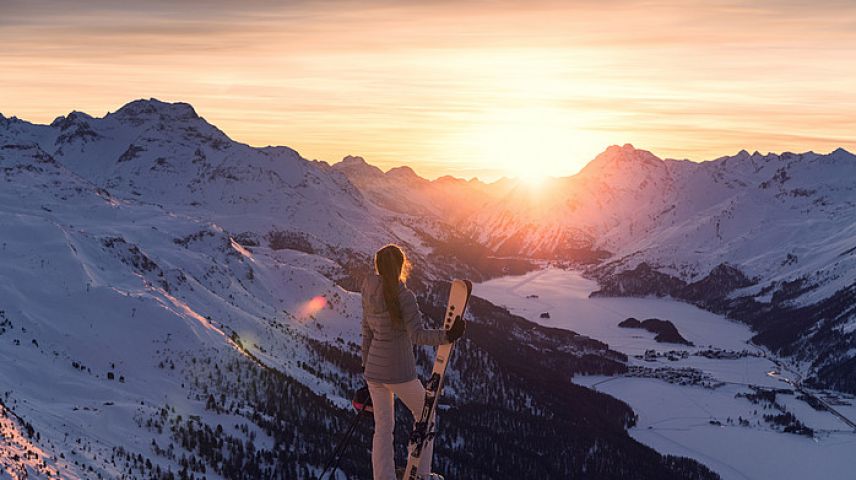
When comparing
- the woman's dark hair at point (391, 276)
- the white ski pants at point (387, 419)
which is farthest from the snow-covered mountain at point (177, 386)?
the woman's dark hair at point (391, 276)

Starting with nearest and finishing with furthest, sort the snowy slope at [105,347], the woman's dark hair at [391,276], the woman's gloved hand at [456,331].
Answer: the woman's gloved hand at [456,331] → the woman's dark hair at [391,276] → the snowy slope at [105,347]

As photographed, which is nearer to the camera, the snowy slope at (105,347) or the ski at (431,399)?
the ski at (431,399)

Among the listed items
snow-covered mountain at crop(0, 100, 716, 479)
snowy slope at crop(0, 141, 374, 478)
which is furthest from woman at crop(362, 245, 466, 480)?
snowy slope at crop(0, 141, 374, 478)

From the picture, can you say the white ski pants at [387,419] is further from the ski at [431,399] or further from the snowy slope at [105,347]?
the snowy slope at [105,347]

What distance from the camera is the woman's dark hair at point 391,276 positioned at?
18094 mm

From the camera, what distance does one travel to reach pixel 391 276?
18.1 meters

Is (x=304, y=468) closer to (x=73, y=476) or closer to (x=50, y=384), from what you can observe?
(x=50, y=384)

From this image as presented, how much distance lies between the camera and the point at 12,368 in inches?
2908

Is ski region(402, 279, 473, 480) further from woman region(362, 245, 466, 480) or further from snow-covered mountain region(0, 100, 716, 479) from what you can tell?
snow-covered mountain region(0, 100, 716, 479)

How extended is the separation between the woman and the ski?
195mm

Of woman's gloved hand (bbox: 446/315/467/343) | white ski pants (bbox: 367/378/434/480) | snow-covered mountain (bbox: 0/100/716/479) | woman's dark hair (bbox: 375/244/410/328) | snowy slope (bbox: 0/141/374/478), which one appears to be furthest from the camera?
snow-covered mountain (bbox: 0/100/716/479)

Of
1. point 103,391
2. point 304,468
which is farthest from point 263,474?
point 103,391

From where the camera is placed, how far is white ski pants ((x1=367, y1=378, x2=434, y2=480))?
19.2m

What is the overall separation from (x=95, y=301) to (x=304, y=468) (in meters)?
41.7
